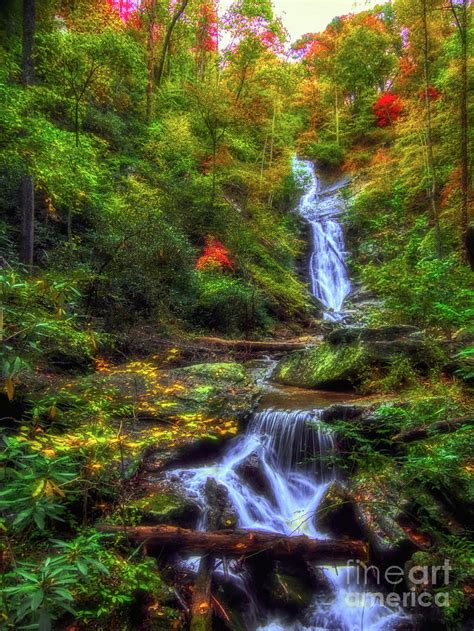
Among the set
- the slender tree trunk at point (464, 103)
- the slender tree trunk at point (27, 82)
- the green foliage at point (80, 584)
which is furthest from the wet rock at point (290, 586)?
the slender tree trunk at point (464, 103)

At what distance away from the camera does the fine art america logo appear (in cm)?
300

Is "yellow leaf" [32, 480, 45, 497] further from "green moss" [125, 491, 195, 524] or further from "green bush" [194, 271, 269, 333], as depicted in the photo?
"green bush" [194, 271, 269, 333]

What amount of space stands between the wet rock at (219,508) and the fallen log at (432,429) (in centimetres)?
193

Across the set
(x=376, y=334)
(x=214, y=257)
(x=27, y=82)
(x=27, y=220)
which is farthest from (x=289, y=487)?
(x=27, y=82)

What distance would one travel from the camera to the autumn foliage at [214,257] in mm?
12305

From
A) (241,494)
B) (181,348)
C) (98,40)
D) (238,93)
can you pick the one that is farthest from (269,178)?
(241,494)

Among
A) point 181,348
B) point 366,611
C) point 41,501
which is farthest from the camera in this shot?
point 181,348

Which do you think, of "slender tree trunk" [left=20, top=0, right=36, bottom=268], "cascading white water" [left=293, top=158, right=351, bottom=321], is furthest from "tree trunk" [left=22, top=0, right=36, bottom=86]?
"cascading white water" [left=293, top=158, right=351, bottom=321]

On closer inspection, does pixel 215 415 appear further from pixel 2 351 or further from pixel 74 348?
pixel 2 351

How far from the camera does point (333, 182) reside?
26.4m

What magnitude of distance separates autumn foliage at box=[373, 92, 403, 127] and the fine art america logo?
2741 cm

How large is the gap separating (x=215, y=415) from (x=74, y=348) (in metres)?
2.62

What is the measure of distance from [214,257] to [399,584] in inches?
412

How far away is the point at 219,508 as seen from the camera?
418 centimetres
